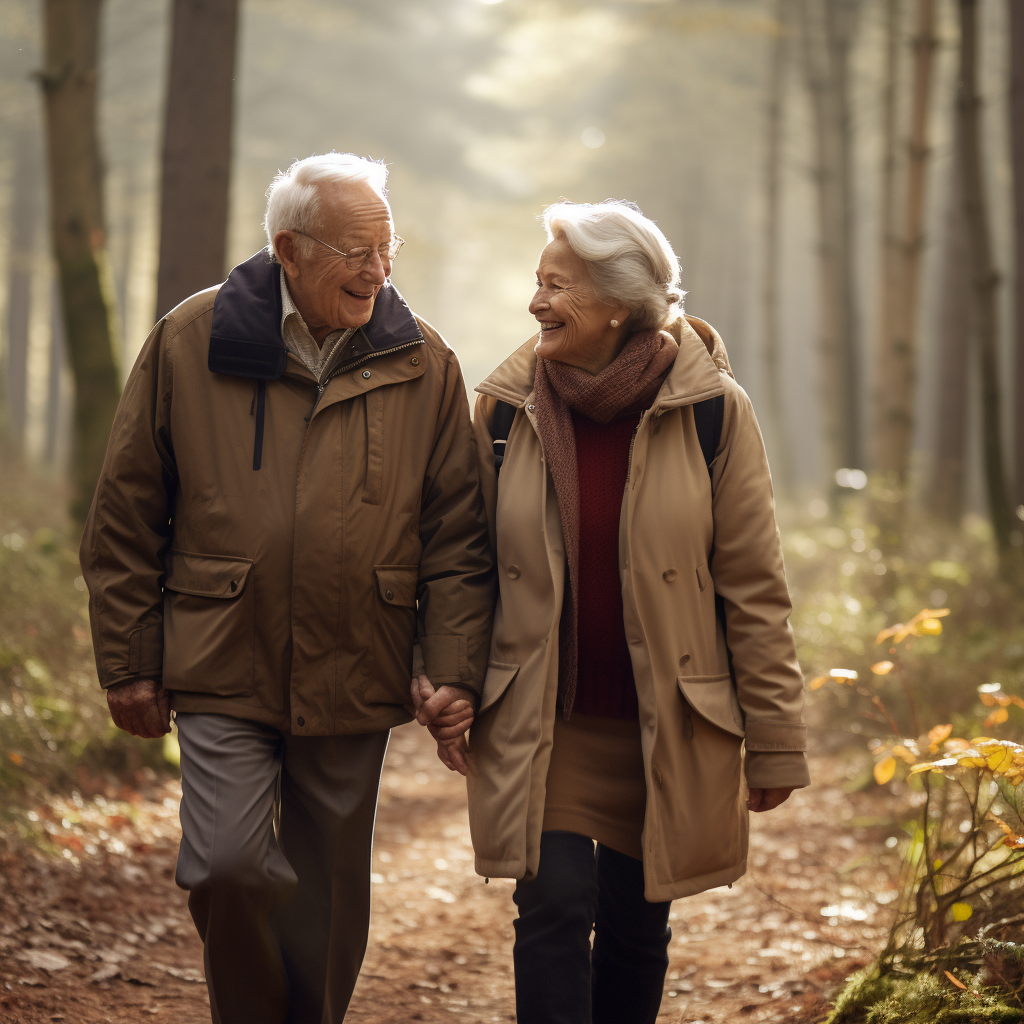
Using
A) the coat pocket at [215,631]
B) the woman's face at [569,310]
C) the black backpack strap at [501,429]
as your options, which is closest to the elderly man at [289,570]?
the coat pocket at [215,631]

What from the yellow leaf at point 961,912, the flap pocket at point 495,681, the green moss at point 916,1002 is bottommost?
the green moss at point 916,1002

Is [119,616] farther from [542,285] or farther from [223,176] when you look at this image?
[223,176]

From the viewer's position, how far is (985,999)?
300 cm

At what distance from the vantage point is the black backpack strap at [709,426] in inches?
127

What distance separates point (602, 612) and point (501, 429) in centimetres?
67

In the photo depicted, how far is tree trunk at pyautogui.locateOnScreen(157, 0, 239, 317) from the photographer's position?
6.58 meters

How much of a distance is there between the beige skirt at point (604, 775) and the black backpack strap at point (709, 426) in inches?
31.9

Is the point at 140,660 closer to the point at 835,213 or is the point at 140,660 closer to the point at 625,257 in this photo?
the point at 625,257

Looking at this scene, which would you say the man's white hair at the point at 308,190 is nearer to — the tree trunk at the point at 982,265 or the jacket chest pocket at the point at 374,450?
the jacket chest pocket at the point at 374,450

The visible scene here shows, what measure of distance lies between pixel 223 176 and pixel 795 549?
336 inches

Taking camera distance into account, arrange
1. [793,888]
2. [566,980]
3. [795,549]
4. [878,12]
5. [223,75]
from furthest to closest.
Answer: [878,12] < [795,549] < [223,75] < [793,888] < [566,980]

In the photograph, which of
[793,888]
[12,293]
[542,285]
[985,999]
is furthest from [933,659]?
[12,293]

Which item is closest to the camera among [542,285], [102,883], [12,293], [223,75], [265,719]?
[265,719]

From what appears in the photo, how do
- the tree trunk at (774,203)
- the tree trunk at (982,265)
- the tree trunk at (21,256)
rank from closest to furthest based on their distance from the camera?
the tree trunk at (982,265) < the tree trunk at (774,203) < the tree trunk at (21,256)
